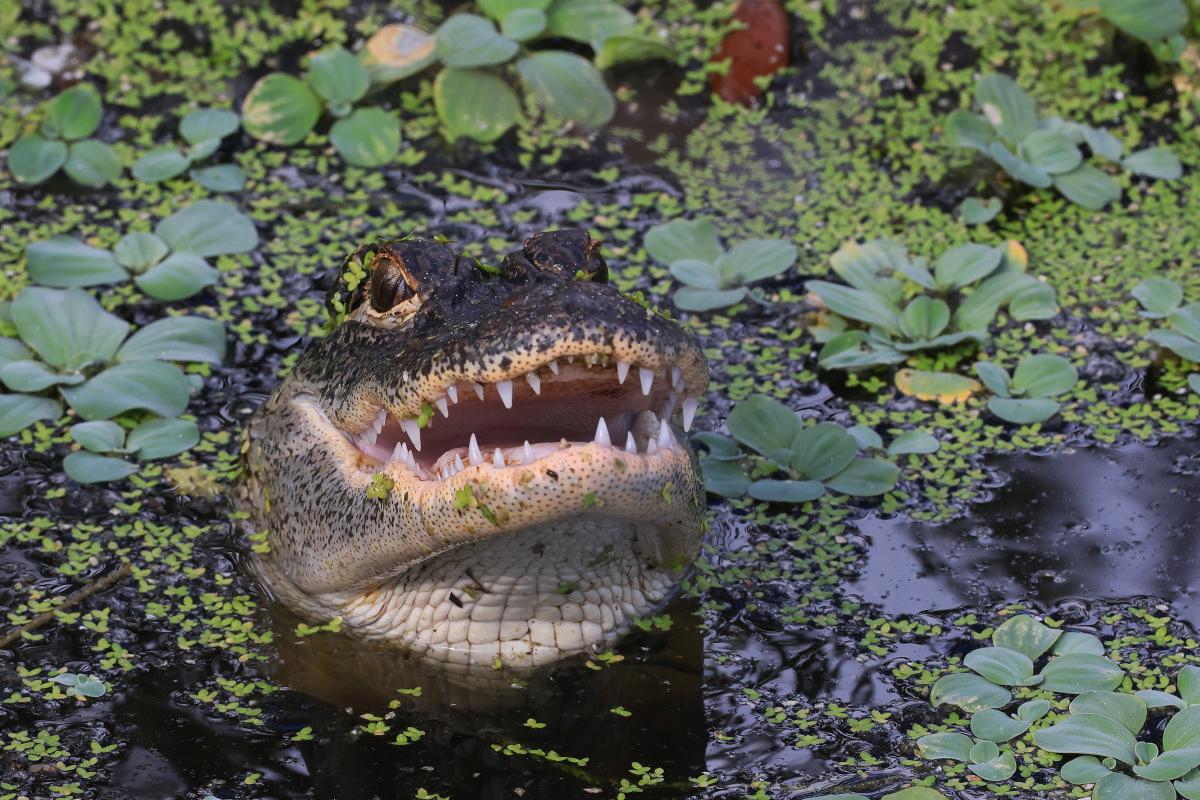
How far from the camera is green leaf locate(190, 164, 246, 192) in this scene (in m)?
5.88

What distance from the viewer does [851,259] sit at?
5.38 m

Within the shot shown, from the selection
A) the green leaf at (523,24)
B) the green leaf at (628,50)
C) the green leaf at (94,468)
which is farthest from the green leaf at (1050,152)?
the green leaf at (94,468)

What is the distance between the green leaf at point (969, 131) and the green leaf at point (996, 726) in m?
2.70

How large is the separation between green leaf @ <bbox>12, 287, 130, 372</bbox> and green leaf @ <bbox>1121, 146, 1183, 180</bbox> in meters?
3.56

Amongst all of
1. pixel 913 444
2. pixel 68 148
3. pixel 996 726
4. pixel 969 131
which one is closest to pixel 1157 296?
pixel 969 131

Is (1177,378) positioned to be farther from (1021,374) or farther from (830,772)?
(830,772)

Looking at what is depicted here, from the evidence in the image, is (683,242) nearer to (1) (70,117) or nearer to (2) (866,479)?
(2) (866,479)

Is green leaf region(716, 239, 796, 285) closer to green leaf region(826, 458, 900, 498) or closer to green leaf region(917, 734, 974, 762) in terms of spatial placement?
green leaf region(826, 458, 900, 498)

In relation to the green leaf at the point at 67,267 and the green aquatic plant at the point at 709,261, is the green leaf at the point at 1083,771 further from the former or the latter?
the green leaf at the point at 67,267

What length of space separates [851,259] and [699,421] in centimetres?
88

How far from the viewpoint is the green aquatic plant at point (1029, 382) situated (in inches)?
189

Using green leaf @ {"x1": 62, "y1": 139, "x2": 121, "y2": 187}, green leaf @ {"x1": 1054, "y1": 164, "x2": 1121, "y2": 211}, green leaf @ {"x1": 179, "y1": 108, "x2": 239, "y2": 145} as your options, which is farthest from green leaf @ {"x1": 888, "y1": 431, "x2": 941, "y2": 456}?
green leaf @ {"x1": 62, "y1": 139, "x2": 121, "y2": 187}

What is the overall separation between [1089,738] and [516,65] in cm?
358

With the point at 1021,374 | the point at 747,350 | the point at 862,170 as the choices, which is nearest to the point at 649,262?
the point at 747,350
